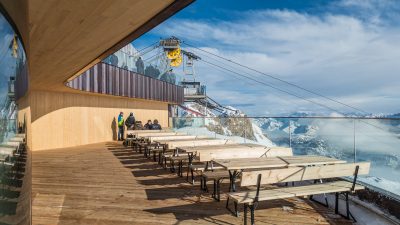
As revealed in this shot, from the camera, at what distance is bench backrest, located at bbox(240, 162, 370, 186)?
165 inches

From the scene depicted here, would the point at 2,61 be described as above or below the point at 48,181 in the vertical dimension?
above

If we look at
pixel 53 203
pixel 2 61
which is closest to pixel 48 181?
pixel 53 203

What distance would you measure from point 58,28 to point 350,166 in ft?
15.9

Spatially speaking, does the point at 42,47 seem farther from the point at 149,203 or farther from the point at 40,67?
the point at 149,203

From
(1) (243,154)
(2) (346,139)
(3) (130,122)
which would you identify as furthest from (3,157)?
(3) (130,122)

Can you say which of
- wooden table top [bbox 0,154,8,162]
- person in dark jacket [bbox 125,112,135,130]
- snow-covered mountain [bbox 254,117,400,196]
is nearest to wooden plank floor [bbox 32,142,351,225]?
snow-covered mountain [bbox 254,117,400,196]

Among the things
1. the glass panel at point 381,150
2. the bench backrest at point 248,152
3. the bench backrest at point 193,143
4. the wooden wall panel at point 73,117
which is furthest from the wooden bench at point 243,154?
the wooden wall panel at point 73,117

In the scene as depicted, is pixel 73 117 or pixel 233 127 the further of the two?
pixel 73 117

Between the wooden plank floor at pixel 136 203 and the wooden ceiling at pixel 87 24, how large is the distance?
272 cm

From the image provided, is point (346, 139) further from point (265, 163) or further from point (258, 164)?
point (258, 164)

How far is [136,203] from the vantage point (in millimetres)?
5555

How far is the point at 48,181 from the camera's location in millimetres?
7523

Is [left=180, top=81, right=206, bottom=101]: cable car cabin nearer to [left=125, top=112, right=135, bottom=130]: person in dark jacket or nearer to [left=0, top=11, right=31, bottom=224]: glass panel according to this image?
[left=125, top=112, right=135, bottom=130]: person in dark jacket

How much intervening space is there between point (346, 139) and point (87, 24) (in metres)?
5.32
